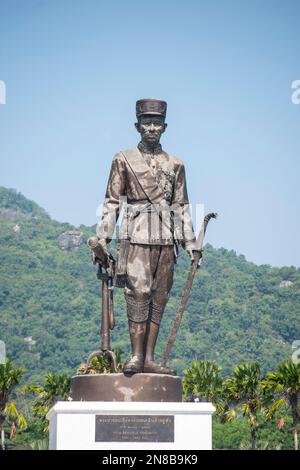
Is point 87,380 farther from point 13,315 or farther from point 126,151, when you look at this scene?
point 13,315

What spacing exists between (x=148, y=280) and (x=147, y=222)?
0.81 meters

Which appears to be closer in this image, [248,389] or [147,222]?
[147,222]

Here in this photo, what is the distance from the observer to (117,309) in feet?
342

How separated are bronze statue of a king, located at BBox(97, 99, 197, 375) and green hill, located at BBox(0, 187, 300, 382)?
83.4 meters

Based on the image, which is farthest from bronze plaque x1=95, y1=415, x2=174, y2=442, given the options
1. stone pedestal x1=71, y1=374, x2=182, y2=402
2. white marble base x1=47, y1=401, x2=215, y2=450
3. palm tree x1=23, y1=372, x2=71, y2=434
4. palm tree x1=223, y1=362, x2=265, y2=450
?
palm tree x1=223, y1=362, x2=265, y2=450

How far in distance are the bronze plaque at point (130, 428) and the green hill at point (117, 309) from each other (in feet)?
278

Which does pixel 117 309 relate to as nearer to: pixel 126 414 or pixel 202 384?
pixel 202 384

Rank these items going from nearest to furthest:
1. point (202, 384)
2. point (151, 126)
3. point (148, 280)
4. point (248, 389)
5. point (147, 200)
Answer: point (148, 280) → point (147, 200) → point (151, 126) → point (248, 389) → point (202, 384)

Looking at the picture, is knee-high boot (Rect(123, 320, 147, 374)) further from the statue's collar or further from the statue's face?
the statue's face

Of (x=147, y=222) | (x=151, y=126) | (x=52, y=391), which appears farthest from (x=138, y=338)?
(x=52, y=391)

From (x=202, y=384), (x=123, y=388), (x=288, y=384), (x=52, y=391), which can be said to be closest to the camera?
(x=123, y=388)

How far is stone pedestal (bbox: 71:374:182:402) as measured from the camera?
1608 cm

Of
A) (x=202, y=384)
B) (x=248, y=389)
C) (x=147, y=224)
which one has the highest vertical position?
(x=147, y=224)

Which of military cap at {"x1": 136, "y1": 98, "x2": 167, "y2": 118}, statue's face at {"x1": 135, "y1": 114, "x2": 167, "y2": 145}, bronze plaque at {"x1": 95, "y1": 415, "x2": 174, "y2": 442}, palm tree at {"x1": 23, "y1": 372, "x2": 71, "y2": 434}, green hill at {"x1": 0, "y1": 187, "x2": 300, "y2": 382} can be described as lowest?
bronze plaque at {"x1": 95, "y1": 415, "x2": 174, "y2": 442}
